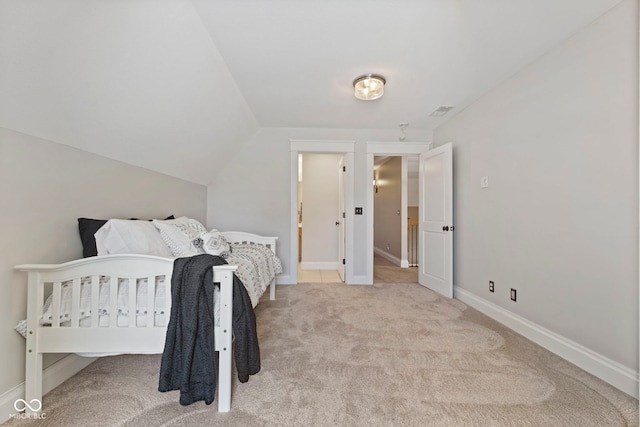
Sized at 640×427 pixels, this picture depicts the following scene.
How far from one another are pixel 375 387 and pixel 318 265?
3.44 meters

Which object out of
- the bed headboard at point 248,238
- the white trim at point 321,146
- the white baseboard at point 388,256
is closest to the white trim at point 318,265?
the white baseboard at point 388,256

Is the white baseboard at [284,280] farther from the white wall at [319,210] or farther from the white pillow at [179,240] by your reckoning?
the white pillow at [179,240]

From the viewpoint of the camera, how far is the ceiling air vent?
2.93 metres

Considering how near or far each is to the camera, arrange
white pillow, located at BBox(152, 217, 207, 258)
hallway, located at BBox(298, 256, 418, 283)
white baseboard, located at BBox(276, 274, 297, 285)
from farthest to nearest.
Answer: hallway, located at BBox(298, 256, 418, 283), white baseboard, located at BBox(276, 274, 297, 285), white pillow, located at BBox(152, 217, 207, 258)

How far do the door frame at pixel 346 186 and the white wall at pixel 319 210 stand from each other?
3.97 feet

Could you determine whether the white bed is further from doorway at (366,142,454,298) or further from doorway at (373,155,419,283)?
doorway at (373,155,419,283)

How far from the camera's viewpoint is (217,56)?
1.96 metres

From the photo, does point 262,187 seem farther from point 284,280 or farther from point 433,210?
point 433,210

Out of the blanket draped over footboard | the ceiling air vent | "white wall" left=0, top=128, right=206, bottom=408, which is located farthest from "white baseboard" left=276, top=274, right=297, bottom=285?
the ceiling air vent

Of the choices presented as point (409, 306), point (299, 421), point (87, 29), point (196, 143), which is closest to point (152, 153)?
point (196, 143)

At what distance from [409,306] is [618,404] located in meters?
1.53

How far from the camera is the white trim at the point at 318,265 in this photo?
486 cm
